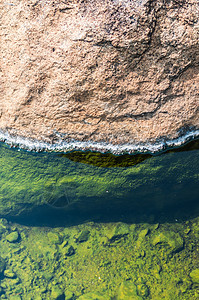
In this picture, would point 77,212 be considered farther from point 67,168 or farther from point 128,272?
point 128,272

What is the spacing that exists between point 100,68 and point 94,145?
2.29ft

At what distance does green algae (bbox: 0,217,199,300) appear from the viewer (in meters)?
2.20

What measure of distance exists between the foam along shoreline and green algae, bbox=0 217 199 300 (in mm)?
899

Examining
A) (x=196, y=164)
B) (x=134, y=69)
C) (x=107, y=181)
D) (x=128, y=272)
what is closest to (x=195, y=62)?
(x=134, y=69)

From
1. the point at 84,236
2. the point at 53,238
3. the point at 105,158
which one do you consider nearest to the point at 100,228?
the point at 84,236

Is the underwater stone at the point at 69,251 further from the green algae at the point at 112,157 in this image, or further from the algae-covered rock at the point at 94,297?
the green algae at the point at 112,157

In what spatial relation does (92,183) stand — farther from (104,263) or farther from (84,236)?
(104,263)

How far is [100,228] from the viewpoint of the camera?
2.55 meters

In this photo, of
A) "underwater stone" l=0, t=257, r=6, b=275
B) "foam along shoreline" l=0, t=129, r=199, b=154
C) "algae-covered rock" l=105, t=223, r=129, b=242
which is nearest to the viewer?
"foam along shoreline" l=0, t=129, r=199, b=154

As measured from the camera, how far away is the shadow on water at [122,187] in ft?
7.14

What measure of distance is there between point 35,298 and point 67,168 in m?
1.47

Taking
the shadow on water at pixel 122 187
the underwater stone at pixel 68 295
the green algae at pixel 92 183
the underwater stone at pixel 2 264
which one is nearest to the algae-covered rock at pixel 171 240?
the shadow on water at pixel 122 187

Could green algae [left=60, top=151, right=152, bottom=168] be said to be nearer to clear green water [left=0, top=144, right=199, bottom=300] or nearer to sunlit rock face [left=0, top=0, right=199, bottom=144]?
clear green water [left=0, top=144, right=199, bottom=300]

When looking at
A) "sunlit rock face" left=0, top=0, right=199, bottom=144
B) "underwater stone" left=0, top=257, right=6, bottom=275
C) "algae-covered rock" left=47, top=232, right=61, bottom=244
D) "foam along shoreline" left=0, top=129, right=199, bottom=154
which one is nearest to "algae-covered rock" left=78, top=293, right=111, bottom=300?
"algae-covered rock" left=47, top=232, right=61, bottom=244
